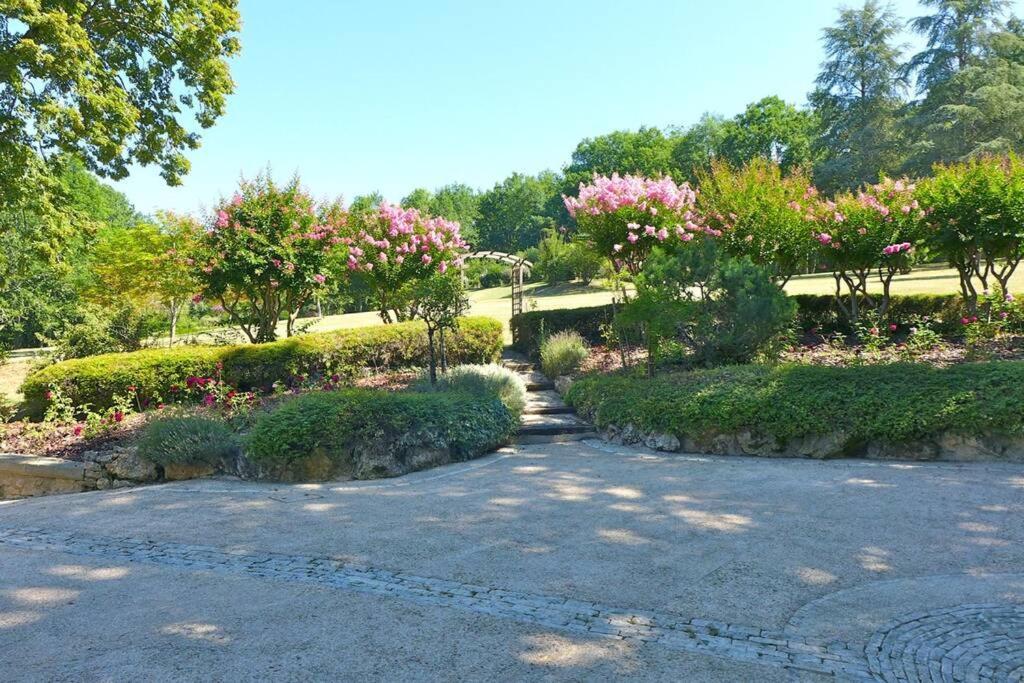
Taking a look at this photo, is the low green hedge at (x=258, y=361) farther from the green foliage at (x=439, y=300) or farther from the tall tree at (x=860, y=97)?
the tall tree at (x=860, y=97)

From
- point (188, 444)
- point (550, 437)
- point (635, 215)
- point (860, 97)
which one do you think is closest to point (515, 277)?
point (635, 215)

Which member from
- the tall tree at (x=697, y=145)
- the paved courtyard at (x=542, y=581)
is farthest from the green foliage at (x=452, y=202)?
the paved courtyard at (x=542, y=581)

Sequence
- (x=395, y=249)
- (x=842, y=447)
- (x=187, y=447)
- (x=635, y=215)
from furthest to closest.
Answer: (x=395, y=249) < (x=635, y=215) < (x=187, y=447) < (x=842, y=447)

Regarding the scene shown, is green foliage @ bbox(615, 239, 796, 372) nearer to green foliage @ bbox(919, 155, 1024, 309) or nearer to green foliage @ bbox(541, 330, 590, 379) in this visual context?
green foliage @ bbox(541, 330, 590, 379)

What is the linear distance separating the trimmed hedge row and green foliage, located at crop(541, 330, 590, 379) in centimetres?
142

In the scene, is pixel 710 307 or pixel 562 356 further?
pixel 562 356

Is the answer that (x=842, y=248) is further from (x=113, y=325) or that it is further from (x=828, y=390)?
(x=113, y=325)

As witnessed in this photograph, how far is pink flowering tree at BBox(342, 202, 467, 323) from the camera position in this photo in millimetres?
13664

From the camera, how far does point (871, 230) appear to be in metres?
10.7

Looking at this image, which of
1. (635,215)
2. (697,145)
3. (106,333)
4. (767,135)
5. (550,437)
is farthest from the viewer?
(697,145)

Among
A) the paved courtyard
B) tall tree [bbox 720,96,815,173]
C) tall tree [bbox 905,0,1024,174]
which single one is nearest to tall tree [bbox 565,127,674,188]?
tall tree [bbox 720,96,815,173]

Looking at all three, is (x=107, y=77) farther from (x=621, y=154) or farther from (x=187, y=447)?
(x=621, y=154)

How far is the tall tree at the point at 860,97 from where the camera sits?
34375 millimetres

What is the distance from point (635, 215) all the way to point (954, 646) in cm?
959
